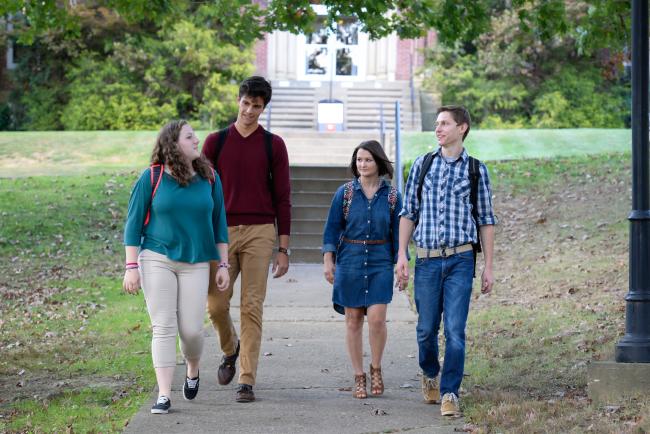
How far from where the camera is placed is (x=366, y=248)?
7.61 m

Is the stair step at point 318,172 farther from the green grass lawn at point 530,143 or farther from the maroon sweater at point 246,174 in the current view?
the maroon sweater at point 246,174

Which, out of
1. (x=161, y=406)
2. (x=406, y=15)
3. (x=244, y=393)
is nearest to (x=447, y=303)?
(x=244, y=393)

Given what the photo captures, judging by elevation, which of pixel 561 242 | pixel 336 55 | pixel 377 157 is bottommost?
pixel 561 242

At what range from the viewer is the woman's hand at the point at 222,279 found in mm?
7059

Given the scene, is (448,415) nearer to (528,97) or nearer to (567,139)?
(567,139)

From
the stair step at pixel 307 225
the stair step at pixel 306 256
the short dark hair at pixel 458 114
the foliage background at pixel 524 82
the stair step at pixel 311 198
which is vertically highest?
the foliage background at pixel 524 82

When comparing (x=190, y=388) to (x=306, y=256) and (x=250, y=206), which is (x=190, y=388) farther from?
(x=306, y=256)

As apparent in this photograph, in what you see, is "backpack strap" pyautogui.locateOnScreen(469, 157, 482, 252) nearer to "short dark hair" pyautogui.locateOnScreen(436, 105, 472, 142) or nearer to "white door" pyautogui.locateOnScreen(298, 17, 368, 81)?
"short dark hair" pyautogui.locateOnScreen(436, 105, 472, 142)

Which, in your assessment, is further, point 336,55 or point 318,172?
point 336,55

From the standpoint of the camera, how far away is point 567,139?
76.7ft

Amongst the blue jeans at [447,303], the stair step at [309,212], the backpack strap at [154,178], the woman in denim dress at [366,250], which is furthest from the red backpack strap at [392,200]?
the stair step at [309,212]

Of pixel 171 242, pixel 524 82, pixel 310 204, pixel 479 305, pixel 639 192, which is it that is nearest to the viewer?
pixel 171 242

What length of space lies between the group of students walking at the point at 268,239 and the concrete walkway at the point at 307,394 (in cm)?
15

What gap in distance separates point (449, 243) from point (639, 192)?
1.29 m
